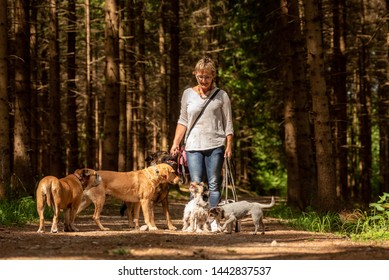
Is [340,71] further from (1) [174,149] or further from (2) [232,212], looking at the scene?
(2) [232,212]

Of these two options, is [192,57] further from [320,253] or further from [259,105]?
[320,253]

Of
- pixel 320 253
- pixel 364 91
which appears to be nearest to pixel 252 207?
pixel 320 253

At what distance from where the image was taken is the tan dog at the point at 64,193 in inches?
376

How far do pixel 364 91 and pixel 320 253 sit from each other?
25.5 meters

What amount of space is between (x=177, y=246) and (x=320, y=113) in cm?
635

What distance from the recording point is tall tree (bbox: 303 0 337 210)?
1319cm

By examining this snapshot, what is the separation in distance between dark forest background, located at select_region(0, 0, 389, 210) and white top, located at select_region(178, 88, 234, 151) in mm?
3626

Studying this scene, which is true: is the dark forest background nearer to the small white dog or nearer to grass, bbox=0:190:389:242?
grass, bbox=0:190:389:242

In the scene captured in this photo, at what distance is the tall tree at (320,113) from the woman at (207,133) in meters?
3.61

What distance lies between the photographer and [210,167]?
1009cm

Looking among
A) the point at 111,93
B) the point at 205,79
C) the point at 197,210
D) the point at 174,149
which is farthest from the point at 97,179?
the point at 111,93

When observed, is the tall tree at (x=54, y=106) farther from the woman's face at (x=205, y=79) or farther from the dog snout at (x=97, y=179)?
the woman's face at (x=205, y=79)

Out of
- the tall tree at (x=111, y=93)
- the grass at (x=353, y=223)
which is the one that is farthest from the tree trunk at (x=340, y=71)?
the grass at (x=353, y=223)

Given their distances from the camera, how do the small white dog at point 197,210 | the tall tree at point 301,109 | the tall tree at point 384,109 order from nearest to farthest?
the small white dog at point 197,210 → the tall tree at point 301,109 → the tall tree at point 384,109
